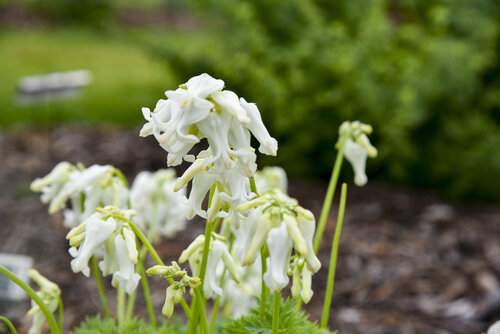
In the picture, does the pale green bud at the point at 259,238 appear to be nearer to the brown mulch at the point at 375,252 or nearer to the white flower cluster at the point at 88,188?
the white flower cluster at the point at 88,188

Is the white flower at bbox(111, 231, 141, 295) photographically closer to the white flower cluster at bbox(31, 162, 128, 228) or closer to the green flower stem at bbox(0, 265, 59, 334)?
the green flower stem at bbox(0, 265, 59, 334)

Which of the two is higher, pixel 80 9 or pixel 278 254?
pixel 80 9

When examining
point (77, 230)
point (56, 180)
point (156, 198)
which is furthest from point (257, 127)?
point (156, 198)

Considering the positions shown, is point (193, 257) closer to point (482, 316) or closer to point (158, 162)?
point (482, 316)

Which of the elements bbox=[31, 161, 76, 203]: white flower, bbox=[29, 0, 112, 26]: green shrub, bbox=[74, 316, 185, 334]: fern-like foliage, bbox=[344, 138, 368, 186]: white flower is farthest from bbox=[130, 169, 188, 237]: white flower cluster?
bbox=[29, 0, 112, 26]: green shrub

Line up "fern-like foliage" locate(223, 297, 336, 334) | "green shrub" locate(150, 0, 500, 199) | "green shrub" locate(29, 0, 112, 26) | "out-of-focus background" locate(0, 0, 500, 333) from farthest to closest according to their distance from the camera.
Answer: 1. "green shrub" locate(29, 0, 112, 26)
2. "green shrub" locate(150, 0, 500, 199)
3. "out-of-focus background" locate(0, 0, 500, 333)
4. "fern-like foliage" locate(223, 297, 336, 334)

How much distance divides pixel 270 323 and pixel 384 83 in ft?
13.4

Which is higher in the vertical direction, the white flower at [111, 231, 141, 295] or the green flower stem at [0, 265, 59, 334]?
the white flower at [111, 231, 141, 295]

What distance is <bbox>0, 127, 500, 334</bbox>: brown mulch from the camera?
3.85 m

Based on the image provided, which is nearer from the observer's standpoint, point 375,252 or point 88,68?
point 375,252

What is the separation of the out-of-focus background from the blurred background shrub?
14mm

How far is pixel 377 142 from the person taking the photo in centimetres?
574

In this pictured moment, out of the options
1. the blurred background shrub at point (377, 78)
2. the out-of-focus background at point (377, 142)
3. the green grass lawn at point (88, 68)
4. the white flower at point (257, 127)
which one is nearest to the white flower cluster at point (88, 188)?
the white flower at point (257, 127)

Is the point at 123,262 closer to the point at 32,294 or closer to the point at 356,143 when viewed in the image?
the point at 32,294
